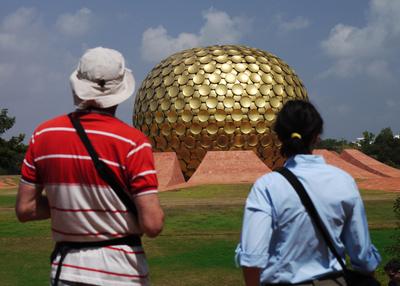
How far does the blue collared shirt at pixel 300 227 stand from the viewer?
2.04 meters

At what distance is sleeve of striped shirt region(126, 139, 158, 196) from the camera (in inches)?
79.4

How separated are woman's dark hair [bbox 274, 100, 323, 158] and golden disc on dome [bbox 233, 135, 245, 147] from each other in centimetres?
2015

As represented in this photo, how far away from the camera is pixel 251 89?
74.0 ft

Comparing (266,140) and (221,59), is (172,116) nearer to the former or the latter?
(221,59)

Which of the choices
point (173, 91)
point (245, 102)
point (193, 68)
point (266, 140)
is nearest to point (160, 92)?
point (173, 91)

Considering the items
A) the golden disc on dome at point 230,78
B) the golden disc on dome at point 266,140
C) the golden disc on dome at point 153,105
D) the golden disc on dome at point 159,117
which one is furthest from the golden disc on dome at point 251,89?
the golden disc on dome at point 153,105

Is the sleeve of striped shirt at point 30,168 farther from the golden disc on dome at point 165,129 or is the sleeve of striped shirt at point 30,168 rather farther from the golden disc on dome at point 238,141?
the golden disc on dome at point 165,129

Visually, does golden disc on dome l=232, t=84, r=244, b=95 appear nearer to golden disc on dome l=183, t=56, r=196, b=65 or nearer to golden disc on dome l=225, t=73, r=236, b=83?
golden disc on dome l=225, t=73, r=236, b=83

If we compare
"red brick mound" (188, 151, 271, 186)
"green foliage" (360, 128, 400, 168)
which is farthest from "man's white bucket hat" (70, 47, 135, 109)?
"green foliage" (360, 128, 400, 168)

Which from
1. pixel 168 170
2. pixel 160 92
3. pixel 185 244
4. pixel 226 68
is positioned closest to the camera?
pixel 185 244

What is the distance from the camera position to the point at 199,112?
22.3m

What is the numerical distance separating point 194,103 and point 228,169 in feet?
11.9

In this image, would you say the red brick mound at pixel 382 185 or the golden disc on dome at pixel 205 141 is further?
the golden disc on dome at pixel 205 141

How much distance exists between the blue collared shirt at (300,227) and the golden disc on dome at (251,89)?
20.4 metres
